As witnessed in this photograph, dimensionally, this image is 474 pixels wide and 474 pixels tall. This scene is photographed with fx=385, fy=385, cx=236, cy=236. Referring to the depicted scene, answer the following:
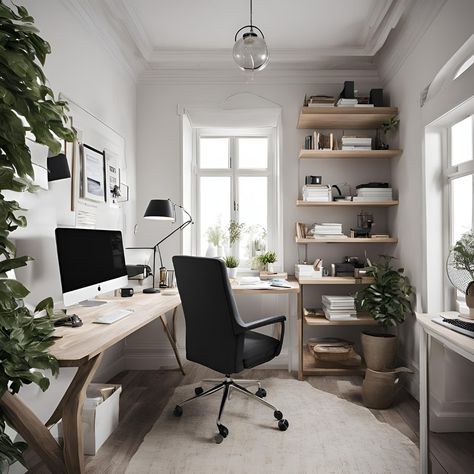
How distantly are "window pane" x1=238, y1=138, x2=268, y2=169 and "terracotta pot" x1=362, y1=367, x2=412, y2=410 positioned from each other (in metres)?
2.34

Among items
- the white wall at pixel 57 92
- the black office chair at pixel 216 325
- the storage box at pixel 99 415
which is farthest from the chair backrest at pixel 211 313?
the white wall at pixel 57 92

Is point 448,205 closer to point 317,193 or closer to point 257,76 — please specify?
point 317,193

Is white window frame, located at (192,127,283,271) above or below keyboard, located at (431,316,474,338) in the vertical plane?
above

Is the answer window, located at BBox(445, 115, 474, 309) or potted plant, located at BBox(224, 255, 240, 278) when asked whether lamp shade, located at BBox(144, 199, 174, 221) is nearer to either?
potted plant, located at BBox(224, 255, 240, 278)

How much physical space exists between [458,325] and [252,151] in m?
2.82

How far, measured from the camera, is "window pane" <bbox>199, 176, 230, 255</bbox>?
4043mm

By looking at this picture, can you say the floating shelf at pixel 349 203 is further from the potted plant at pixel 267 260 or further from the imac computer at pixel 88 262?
the imac computer at pixel 88 262

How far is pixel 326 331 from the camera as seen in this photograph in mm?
3732

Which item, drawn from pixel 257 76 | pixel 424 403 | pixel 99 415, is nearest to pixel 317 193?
pixel 257 76

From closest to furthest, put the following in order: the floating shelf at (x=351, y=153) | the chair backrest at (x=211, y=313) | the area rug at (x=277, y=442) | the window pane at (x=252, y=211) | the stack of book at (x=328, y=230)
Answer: the area rug at (x=277, y=442) → the chair backrest at (x=211, y=313) → the floating shelf at (x=351, y=153) → the stack of book at (x=328, y=230) → the window pane at (x=252, y=211)

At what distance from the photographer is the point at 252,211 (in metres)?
4.04

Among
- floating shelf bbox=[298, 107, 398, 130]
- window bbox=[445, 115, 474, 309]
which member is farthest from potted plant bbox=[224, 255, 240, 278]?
window bbox=[445, 115, 474, 309]

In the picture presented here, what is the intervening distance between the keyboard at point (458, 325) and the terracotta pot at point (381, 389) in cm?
96

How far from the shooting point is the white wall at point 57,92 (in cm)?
207
